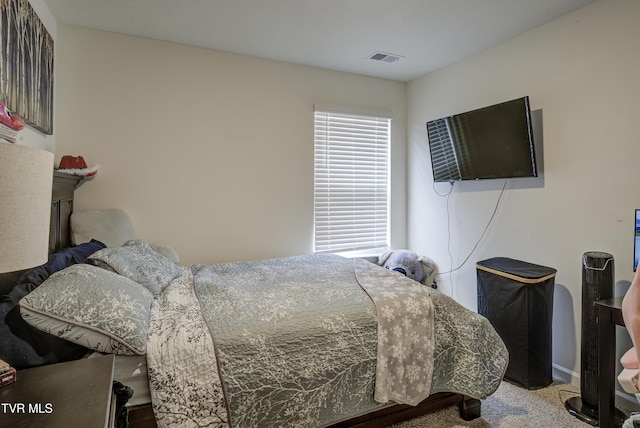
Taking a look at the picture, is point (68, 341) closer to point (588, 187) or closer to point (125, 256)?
point (125, 256)

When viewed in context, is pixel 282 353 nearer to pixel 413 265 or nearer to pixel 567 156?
pixel 413 265

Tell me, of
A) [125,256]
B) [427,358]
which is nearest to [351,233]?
[427,358]

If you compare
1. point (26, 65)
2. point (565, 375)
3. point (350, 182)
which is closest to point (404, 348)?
point (565, 375)

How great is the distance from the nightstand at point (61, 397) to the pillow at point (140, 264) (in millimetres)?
792

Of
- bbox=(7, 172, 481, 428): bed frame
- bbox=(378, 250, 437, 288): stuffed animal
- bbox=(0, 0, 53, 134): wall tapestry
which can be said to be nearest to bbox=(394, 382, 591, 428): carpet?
bbox=(7, 172, 481, 428): bed frame

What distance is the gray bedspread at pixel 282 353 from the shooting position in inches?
55.7

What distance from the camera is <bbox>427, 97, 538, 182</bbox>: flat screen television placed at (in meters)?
2.53

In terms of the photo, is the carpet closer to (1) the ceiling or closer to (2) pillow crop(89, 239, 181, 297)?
(2) pillow crop(89, 239, 181, 297)

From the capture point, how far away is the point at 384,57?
326 cm

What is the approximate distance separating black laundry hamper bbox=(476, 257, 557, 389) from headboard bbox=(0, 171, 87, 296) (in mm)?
2932

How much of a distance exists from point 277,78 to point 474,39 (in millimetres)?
1791

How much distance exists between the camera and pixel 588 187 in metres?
2.35

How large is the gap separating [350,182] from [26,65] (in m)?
2.77

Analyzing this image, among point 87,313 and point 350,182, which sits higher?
point 350,182
